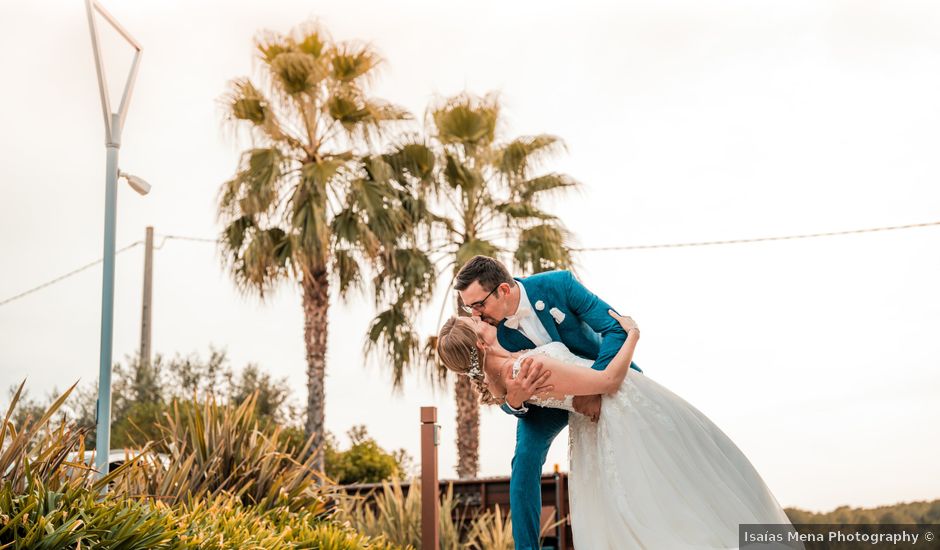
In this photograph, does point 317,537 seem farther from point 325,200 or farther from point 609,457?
point 325,200

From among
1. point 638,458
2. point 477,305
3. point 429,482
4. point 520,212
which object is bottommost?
point 429,482

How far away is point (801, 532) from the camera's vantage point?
4.82 metres

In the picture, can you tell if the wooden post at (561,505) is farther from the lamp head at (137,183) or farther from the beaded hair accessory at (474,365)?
the beaded hair accessory at (474,365)

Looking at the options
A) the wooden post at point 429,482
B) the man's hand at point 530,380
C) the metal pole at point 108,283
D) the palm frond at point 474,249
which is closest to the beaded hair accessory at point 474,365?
the man's hand at point 530,380

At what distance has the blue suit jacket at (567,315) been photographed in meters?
4.92

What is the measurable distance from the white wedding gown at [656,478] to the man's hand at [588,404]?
1.2 inches

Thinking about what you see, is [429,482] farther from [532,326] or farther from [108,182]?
[108,182]

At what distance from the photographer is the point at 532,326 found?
5016 millimetres

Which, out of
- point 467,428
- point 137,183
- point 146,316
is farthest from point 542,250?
point 146,316

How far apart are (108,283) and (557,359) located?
800 centimetres

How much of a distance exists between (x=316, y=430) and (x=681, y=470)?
14914mm

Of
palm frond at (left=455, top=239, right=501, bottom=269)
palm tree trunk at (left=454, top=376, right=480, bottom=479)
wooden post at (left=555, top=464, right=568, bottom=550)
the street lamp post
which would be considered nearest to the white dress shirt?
the street lamp post

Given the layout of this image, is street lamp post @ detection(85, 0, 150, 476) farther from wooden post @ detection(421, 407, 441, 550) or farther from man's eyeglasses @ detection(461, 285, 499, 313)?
man's eyeglasses @ detection(461, 285, 499, 313)

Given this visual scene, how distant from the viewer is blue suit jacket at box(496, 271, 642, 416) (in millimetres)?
4918
